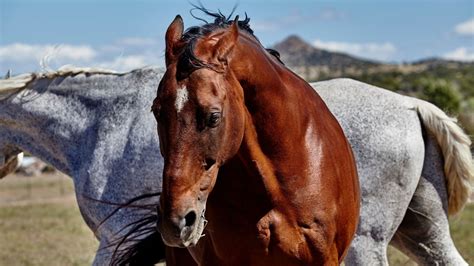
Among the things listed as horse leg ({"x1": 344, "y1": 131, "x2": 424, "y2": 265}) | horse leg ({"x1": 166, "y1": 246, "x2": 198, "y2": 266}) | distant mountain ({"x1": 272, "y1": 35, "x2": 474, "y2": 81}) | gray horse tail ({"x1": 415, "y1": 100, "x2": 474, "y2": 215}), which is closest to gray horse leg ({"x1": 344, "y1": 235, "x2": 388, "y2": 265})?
horse leg ({"x1": 344, "y1": 131, "x2": 424, "y2": 265})

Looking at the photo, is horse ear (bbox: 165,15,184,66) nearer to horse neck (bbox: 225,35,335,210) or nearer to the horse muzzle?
horse neck (bbox: 225,35,335,210)

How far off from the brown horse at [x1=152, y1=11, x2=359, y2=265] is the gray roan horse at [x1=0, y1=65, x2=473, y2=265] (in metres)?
1.48

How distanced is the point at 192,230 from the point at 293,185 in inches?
25.5

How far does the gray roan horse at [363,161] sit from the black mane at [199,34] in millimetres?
1626

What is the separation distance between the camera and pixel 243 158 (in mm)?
3605

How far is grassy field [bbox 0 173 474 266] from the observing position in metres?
10.2

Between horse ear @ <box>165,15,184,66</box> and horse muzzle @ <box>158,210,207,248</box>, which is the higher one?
horse ear @ <box>165,15,184,66</box>

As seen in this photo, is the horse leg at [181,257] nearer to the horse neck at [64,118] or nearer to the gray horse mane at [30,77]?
the horse neck at [64,118]

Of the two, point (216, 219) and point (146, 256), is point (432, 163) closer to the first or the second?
point (146, 256)

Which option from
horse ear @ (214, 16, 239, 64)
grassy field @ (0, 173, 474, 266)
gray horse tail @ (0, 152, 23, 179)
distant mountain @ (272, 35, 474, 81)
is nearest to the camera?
horse ear @ (214, 16, 239, 64)

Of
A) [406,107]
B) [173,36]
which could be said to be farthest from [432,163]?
[173,36]

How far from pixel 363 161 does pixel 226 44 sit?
7.53ft

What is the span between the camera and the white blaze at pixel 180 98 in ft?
10.4

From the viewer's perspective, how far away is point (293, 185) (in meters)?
3.65
